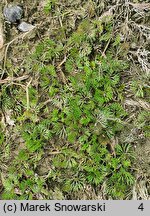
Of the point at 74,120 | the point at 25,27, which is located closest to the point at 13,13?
the point at 25,27

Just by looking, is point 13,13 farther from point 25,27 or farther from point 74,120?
point 74,120

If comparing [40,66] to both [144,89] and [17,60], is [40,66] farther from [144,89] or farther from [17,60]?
[144,89]

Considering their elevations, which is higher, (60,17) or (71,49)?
(60,17)

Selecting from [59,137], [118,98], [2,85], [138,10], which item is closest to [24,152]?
[59,137]

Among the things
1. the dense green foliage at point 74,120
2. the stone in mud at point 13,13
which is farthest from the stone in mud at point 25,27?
the dense green foliage at point 74,120

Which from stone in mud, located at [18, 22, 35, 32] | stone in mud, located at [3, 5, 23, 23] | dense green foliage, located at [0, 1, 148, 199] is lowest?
dense green foliage, located at [0, 1, 148, 199]

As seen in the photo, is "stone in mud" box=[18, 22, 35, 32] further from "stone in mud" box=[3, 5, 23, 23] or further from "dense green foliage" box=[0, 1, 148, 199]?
"dense green foliage" box=[0, 1, 148, 199]

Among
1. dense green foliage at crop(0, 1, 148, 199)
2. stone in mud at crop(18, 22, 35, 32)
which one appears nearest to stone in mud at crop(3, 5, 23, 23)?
stone in mud at crop(18, 22, 35, 32)

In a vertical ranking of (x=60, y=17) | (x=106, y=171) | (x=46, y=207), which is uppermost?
(x=60, y=17)

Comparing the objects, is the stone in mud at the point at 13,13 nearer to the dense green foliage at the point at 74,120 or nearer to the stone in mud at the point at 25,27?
the stone in mud at the point at 25,27
